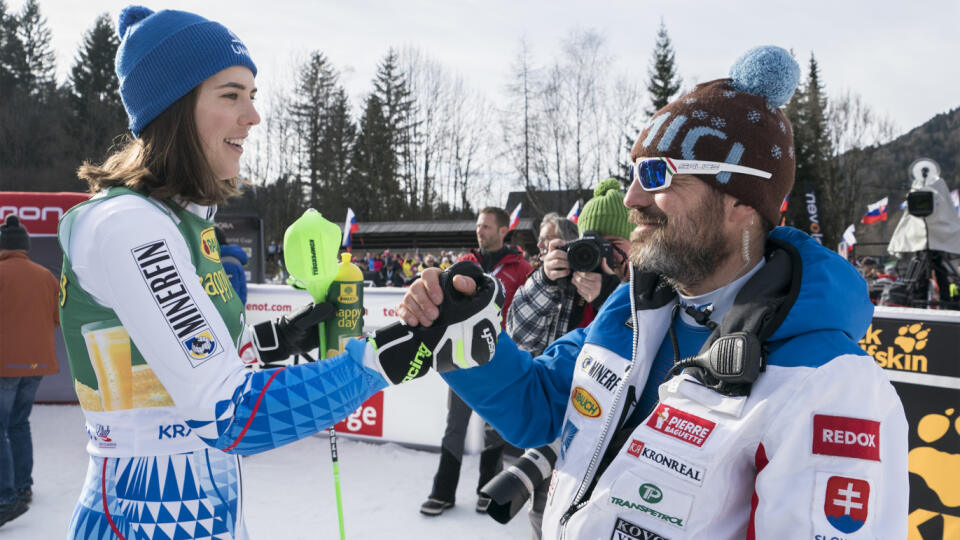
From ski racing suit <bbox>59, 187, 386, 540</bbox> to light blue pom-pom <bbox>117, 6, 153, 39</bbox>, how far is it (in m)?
0.57

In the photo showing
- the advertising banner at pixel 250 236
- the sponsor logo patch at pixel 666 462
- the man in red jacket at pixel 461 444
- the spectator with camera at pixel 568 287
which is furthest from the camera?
the advertising banner at pixel 250 236

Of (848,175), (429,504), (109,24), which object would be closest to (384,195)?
(109,24)

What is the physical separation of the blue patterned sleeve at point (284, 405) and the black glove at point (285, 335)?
0.65 meters

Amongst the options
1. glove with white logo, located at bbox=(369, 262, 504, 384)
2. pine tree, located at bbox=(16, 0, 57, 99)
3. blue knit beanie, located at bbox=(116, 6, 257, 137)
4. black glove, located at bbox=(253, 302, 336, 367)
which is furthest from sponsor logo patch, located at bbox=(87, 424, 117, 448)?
pine tree, located at bbox=(16, 0, 57, 99)

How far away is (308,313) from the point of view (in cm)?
205

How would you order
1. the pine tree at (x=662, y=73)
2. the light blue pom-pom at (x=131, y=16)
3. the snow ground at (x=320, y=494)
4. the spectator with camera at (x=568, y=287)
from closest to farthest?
the light blue pom-pom at (x=131, y=16) → the spectator with camera at (x=568, y=287) → the snow ground at (x=320, y=494) → the pine tree at (x=662, y=73)

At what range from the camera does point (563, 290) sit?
3359 millimetres

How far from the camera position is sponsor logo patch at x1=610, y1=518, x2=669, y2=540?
1.24 meters

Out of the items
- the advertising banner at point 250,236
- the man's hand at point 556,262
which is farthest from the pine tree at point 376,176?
the man's hand at point 556,262

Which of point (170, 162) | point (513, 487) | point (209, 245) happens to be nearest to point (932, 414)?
point (513, 487)

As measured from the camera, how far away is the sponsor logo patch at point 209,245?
152 centimetres

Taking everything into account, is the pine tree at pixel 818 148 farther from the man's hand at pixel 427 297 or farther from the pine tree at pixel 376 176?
the man's hand at pixel 427 297

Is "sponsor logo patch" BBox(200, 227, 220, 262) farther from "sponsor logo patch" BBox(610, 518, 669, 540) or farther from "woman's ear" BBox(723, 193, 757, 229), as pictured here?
"woman's ear" BBox(723, 193, 757, 229)

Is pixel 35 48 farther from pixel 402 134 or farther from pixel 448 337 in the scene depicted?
pixel 448 337
